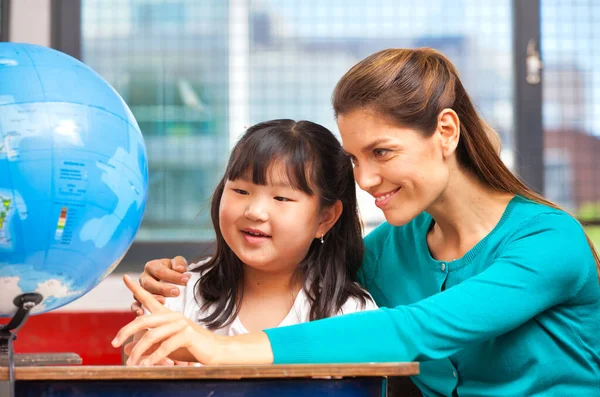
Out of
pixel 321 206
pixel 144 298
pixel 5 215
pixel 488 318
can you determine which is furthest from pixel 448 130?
pixel 5 215

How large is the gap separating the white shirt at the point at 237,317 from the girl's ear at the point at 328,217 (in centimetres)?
13

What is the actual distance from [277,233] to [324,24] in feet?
5.99

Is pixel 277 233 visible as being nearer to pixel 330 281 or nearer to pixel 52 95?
pixel 330 281

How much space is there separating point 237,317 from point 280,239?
199 mm

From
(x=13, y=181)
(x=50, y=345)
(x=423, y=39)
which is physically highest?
(x=423, y=39)

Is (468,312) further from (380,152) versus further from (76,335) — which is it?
(76,335)

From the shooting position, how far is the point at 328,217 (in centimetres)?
152

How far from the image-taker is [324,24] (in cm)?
303

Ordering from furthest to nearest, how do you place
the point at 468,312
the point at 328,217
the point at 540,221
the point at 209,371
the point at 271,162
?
the point at 328,217 < the point at 271,162 < the point at 540,221 < the point at 468,312 < the point at 209,371

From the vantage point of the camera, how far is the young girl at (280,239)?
1.40 metres

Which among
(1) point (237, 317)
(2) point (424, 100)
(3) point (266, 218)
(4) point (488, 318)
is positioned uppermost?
(2) point (424, 100)

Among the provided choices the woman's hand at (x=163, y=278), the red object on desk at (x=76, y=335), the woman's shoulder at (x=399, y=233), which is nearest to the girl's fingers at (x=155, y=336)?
the woman's hand at (x=163, y=278)

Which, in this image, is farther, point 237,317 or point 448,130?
point 237,317

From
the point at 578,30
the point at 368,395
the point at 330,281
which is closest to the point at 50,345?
the point at 330,281
